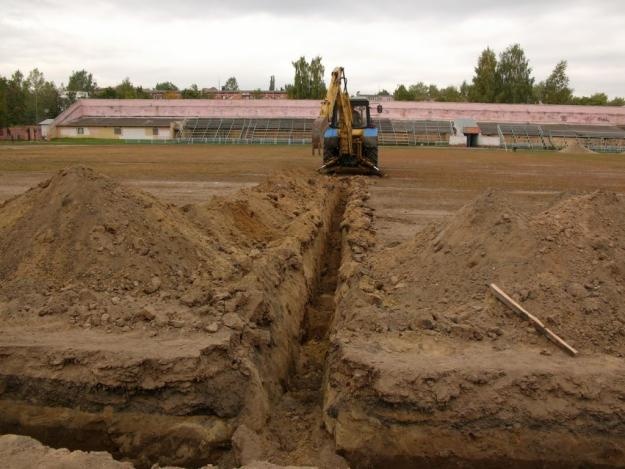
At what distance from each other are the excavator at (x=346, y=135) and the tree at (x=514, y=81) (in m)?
70.9

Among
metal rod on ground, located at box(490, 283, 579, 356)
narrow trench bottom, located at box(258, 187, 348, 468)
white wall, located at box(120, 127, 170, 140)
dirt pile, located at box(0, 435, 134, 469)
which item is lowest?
narrow trench bottom, located at box(258, 187, 348, 468)

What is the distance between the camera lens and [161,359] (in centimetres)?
483

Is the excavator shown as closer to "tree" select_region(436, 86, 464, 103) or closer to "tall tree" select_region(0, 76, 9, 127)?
"tall tree" select_region(0, 76, 9, 127)

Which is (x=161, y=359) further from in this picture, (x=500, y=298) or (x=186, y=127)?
(x=186, y=127)

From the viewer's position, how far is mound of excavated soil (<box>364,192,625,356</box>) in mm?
5461

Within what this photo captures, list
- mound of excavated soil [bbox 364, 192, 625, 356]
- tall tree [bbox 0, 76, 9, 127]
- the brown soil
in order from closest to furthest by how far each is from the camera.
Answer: the brown soil → mound of excavated soil [bbox 364, 192, 625, 356] → tall tree [bbox 0, 76, 9, 127]

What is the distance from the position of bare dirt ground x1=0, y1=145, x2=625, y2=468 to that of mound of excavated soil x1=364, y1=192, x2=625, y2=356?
21 millimetres

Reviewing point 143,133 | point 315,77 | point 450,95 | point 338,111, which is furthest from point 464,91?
point 338,111

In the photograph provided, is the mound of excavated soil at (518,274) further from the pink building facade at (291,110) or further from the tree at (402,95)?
the tree at (402,95)

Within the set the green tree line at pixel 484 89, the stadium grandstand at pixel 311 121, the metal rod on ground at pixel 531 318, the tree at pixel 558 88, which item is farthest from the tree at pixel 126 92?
the metal rod on ground at pixel 531 318

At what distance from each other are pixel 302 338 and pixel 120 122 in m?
60.5

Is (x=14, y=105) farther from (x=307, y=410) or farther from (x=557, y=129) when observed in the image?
(x=307, y=410)

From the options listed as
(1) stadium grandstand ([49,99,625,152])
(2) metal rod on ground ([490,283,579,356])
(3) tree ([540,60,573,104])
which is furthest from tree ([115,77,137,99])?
(2) metal rod on ground ([490,283,579,356])

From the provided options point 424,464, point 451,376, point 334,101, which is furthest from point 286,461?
point 334,101
